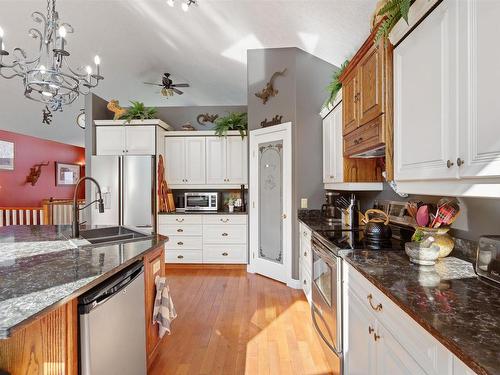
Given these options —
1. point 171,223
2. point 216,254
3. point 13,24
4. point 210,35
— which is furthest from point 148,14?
point 216,254

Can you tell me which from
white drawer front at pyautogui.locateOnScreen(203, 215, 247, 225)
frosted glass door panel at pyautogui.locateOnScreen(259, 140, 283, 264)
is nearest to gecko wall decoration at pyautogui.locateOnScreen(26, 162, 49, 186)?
white drawer front at pyautogui.locateOnScreen(203, 215, 247, 225)

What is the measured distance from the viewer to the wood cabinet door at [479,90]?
0.97 metres

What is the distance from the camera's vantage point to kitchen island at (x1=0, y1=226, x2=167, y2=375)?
92cm

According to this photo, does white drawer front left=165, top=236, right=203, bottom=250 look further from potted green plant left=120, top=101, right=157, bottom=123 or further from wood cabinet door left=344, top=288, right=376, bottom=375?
wood cabinet door left=344, top=288, right=376, bottom=375

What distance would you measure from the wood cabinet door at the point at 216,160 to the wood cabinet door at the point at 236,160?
7cm

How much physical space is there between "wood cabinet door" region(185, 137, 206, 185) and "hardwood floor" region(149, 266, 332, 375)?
1.72 metres

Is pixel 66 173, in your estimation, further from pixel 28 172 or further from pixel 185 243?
pixel 185 243

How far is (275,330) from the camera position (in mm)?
2551

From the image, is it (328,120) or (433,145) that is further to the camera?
(328,120)

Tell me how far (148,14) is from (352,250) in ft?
12.3

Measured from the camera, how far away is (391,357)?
1.10 meters

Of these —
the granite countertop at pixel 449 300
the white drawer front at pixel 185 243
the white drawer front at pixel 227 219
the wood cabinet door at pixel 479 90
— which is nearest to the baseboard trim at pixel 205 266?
the white drawer front at pixel 185 243

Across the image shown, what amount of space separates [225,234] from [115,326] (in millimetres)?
3069

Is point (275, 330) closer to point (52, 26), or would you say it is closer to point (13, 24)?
point (52, 26)
